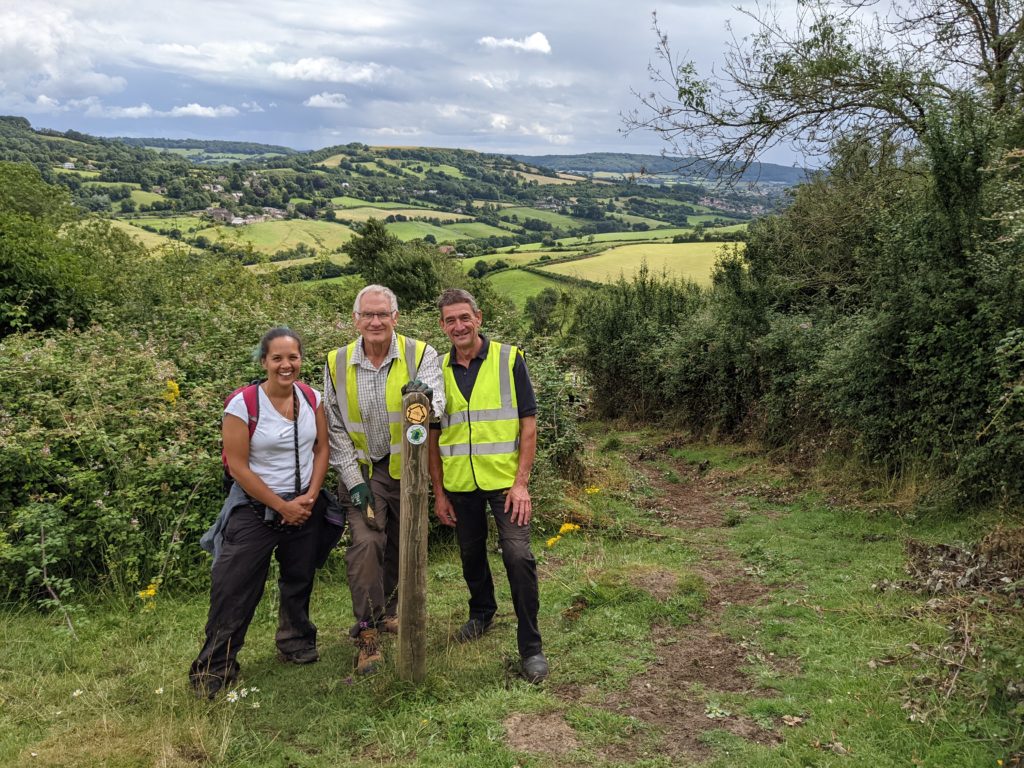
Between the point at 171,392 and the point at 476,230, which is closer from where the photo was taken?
the point at 171,392

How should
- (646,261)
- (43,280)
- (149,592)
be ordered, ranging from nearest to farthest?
(149,592)
(43,280)
(646,261)

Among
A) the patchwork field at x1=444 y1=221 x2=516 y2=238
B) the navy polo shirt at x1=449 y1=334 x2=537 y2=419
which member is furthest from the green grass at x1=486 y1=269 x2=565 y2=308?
the navy polo shirt at x1=449 y1=334 x2=537 y2=419

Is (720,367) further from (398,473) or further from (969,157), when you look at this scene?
(398,473)

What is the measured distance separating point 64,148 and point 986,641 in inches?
3842

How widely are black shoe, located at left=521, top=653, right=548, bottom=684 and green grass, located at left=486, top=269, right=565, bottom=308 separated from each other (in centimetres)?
4509

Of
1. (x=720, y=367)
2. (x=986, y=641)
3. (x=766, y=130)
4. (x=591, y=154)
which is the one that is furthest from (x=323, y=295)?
(x=591, y=154)

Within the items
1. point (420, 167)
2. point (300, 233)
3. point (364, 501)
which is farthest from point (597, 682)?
point (420, 167)

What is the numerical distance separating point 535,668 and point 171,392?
506 centimetres

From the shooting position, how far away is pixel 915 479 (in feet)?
28.3

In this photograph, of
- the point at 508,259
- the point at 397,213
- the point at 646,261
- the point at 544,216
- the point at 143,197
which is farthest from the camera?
the point at 544,216

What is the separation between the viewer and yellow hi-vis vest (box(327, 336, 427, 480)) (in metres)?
4.71

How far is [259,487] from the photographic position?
172 inches

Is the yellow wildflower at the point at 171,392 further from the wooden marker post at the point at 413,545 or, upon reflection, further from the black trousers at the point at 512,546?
the wooden marker post at the point at 413,545

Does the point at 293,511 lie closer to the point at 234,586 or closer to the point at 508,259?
the point at 234,586
